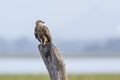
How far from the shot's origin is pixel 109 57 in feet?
122

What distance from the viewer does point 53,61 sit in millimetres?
6008

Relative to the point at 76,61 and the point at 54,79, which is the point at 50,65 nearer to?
the point at 54,79

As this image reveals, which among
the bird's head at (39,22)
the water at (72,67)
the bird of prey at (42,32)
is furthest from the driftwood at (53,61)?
the water at (72,67)

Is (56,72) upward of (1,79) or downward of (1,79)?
upward

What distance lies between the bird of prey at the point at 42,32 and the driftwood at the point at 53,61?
3.0 inches

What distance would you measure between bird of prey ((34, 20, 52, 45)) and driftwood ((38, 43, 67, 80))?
0.08m

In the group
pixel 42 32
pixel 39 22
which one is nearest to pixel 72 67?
pixel 42 32

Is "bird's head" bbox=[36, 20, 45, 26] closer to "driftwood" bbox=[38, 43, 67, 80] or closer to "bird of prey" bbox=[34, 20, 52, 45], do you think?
"bird of prey" bbox=[34, 20, 52, 45]

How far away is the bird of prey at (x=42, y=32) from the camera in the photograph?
6108 mm

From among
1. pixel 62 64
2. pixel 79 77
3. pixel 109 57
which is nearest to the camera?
pixel 62 64

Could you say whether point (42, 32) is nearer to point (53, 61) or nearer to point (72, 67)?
point (53, 61)

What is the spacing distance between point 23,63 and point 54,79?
27.3 meters

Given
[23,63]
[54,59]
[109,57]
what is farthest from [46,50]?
[109,57]

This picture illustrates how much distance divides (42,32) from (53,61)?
1.06 ft
